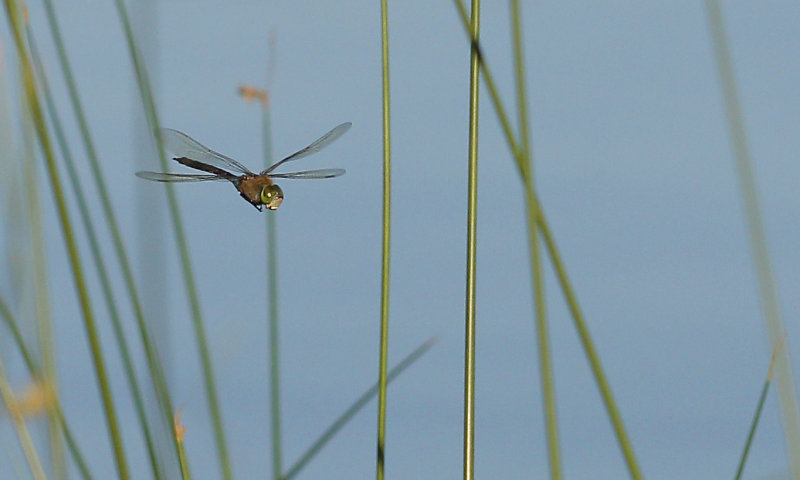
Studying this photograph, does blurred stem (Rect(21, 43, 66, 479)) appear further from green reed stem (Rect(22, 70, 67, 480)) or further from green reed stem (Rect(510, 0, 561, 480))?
green reed stem (Rect(510, 0, 561, 480))

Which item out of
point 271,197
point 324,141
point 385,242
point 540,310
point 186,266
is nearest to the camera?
point 540,310

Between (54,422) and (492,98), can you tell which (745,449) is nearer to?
(492,98)

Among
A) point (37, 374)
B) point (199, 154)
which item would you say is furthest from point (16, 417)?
point (199, 154)

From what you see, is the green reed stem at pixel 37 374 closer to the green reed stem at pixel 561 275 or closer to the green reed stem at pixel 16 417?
the green reed stem at pixel 16 417

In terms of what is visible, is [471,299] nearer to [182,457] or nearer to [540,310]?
[540,310]

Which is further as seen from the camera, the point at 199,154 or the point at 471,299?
the point at 199,154

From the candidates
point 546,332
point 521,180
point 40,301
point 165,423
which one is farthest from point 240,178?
point 546,332
